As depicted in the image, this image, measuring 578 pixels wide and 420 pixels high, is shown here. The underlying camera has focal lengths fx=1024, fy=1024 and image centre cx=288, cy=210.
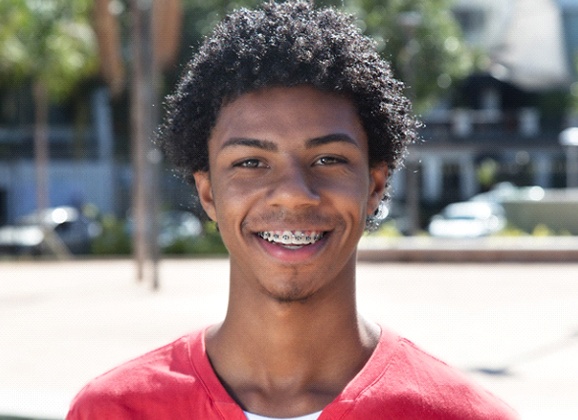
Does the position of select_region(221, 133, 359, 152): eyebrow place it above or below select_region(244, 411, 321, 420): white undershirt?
above

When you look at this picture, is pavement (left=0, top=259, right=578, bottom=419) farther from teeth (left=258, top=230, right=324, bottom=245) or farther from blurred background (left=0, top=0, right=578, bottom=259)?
blurred background (left=0, top=0, right=578, bottom=259)

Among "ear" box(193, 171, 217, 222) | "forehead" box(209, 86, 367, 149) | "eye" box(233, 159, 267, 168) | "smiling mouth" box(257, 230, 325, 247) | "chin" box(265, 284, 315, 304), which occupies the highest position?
"forehead" box(209, 86, 367, 149)

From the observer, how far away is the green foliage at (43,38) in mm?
24875

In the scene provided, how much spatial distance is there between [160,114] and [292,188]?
2189cm

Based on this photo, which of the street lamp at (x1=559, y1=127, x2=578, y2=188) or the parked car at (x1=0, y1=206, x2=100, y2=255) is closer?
the parked car at (x1=0, y1=206, x2=100, y2=255)

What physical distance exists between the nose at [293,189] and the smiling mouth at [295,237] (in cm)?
5

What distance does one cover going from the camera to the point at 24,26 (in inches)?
977

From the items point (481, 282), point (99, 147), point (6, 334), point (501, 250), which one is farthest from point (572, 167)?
point (6, 334)

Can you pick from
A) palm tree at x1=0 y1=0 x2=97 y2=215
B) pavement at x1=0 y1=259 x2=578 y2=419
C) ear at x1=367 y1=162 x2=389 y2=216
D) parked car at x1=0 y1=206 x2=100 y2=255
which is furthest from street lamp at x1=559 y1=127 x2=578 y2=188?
ear at x1=367 y1=162 x2=389 y2=216

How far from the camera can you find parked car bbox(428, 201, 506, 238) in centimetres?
2744

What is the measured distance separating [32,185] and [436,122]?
1723cm

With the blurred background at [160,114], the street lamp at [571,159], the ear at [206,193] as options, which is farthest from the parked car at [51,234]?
the ear at [206,193]

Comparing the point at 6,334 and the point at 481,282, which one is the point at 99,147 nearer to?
the point at 481,282

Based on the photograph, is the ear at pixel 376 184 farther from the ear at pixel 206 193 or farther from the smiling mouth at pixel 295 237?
the ear at pixel 206 193
